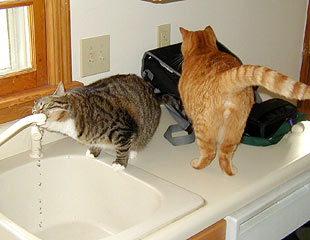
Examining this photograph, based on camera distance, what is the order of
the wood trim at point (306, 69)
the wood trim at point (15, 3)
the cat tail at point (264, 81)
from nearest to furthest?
the cat tail at point (264, 81), the wood trim at point (15, 3), the wood trim at point (306, 69)

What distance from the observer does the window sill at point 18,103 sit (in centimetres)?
149

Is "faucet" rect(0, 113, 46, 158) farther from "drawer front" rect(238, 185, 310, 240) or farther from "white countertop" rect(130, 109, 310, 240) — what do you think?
"drawer front" rect(238, 185, 310, 240)

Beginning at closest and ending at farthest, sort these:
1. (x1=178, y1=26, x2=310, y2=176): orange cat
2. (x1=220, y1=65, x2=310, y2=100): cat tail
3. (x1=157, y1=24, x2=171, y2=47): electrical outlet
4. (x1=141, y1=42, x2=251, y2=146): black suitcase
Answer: (x1=220, y1=65, x2=310, y2=100): cat tail
(x1=178, y1=26, x2=310, y2=176): orange cat
(x1=141, y1=42, x2=251, y2=146): black suitcase
(x1=157, y1=24, x2=171, y2=47): electrical outlet

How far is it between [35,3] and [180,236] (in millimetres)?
779

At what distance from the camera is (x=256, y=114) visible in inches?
67.8

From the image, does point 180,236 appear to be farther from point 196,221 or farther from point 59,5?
point 59,5

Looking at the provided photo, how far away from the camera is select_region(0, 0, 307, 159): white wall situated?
1.66 metres

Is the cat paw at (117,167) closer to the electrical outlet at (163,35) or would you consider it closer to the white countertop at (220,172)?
the white countertop at (220,172)

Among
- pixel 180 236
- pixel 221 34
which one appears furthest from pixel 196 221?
pixel 221 34

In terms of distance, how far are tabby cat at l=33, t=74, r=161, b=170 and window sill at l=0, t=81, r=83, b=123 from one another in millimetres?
95

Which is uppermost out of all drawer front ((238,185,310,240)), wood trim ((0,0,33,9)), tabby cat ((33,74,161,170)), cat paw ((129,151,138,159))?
wood trim ((0,0,33,9))

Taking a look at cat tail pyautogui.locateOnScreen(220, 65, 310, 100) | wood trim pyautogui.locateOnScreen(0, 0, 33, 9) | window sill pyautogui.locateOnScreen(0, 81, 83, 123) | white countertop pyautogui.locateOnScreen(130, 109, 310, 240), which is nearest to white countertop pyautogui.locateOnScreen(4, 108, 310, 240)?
white countertop pyautogui.locateOnScreen(130, 109, 310, 240)

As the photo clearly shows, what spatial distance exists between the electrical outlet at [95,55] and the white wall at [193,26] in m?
0.02

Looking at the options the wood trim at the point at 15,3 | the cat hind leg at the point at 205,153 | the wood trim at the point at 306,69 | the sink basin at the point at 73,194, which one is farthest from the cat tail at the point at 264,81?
Result: the wood trim at the point at 306,69
